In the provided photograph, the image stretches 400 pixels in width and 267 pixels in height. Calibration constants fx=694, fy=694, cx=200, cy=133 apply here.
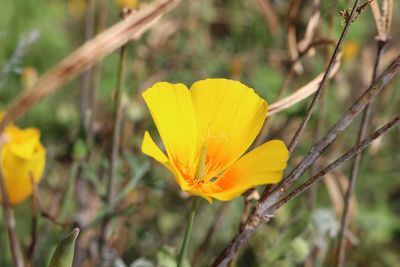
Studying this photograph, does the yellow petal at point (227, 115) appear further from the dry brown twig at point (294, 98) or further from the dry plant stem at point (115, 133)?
the dry plant stem at point (115, 133)

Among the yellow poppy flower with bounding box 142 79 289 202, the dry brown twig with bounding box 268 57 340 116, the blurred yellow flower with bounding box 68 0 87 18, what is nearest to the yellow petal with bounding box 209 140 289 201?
the yellow poppy flower with bounding box 142 79 289 202

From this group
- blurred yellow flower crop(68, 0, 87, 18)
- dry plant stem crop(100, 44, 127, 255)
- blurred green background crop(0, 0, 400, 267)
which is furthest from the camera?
blurred yellow flower crop(68, 0, 87, 18)

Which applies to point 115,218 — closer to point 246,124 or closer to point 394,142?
point 246,124

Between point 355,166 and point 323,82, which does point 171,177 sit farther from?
point 323,82

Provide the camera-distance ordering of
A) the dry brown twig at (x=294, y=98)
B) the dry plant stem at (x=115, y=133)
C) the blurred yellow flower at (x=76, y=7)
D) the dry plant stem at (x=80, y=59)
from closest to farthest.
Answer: the dry plant stem at (x=80, y=59) → the dry brown twig at (x=294, y=98) → the dry plant stem at (x=115, y=133) → the blurred yellow flower at (x=76, y=7)

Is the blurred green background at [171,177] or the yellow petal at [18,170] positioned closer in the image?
the yellow petal at [18,170]

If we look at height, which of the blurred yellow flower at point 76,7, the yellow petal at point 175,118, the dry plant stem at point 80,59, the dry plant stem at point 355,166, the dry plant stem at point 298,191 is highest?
the dry plant stem at point 80,59

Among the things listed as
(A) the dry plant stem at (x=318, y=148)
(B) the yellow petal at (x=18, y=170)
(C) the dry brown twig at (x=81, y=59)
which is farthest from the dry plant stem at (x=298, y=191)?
(B) the yellow petal at (x=18, y=170)

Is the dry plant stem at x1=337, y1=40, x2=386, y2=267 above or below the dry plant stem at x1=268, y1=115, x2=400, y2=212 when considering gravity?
below

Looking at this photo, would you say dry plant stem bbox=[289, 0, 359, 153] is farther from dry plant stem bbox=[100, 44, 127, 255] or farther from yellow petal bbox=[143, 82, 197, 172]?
dry plant stem bbox=[100, 44, 127, 255]
